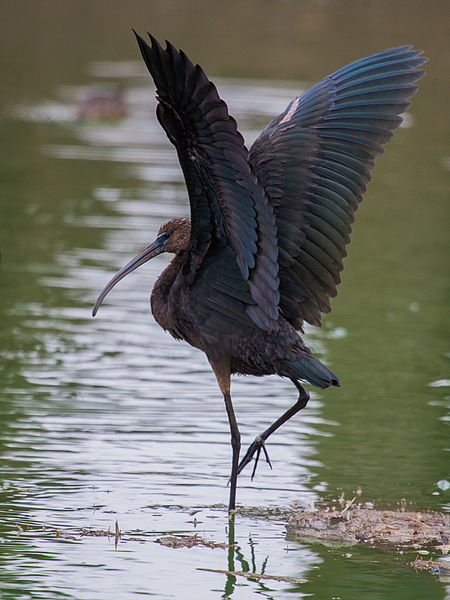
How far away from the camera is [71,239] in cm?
1150

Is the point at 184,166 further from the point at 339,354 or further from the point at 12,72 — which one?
the point at 12,72

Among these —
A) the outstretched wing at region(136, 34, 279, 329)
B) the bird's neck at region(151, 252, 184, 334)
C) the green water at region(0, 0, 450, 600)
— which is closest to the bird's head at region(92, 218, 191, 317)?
the bird's neck at region(151, 252, 184, 334)

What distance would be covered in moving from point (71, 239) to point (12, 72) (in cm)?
1128

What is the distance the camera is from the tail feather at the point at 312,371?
555cm

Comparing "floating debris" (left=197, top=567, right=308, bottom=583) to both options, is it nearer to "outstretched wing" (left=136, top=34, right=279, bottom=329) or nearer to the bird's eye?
"outstretched wing" (left=136, top=34, right=279, bottom=329)

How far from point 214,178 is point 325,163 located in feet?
3.03

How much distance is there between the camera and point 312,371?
5613 mm

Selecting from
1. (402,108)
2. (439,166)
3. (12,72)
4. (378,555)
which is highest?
(12,72)

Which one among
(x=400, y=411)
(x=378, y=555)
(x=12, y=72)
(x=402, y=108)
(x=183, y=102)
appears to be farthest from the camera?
(x=12, y=72)

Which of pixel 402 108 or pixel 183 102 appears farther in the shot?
pixel 402 108

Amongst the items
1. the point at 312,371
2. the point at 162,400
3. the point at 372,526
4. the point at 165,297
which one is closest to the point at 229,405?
the point at 312,371

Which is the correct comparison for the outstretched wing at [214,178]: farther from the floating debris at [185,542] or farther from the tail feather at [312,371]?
the floating debris at [185,542]

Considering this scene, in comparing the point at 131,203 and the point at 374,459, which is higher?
the point at 131,203

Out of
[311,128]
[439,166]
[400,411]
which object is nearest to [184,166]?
[311,128]
